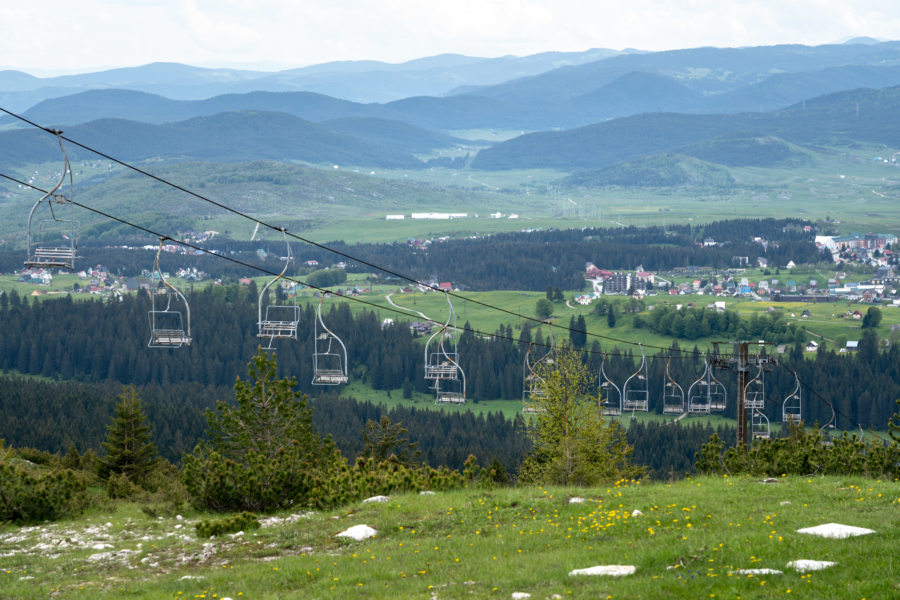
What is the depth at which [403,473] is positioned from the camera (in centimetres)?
2823

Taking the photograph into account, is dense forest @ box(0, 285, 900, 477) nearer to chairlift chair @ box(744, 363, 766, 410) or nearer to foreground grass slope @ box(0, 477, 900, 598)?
chairlift chair @ box(744, 363, 766, 410)

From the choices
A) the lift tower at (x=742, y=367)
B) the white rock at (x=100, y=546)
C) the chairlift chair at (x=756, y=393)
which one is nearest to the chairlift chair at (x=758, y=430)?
the chairlift chair at (x=756, y=393)

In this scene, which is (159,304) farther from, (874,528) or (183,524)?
(874,528)

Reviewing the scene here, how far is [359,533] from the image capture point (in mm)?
22203

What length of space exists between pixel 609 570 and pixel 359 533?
6.85 metres

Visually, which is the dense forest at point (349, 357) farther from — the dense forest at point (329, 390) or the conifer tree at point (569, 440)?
the conifer tree at point (569, 440)

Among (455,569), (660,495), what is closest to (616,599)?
(455,569)

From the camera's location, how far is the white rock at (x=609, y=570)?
1683 centimetres

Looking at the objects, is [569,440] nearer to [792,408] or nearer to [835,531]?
[835,531]

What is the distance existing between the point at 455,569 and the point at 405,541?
303 cm

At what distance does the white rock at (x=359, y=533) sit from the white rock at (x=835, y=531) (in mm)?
8617

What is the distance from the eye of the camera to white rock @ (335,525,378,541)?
22.1 metres

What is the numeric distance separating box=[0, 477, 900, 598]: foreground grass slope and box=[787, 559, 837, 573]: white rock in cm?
15

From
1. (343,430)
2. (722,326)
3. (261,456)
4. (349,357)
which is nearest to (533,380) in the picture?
(261,456)
